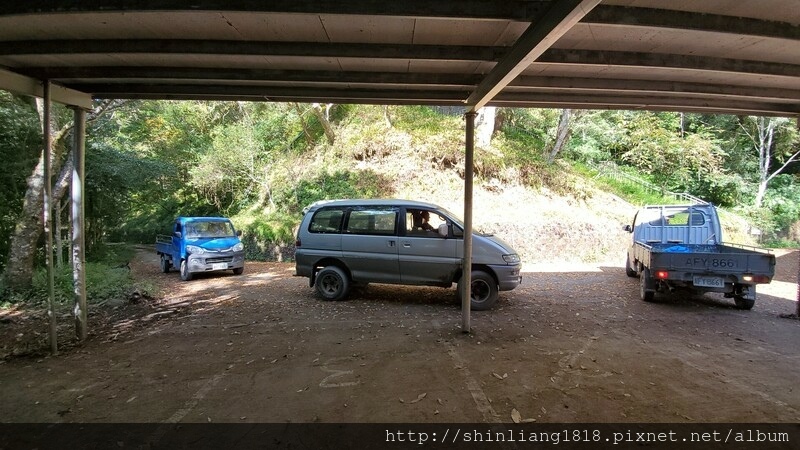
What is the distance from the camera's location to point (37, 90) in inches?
191

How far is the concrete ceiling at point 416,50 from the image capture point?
3.27 meters

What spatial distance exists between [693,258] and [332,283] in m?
6.75

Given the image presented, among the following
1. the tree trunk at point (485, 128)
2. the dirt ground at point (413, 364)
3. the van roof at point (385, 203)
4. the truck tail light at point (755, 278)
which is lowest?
the dirt ground at point (413, 364)

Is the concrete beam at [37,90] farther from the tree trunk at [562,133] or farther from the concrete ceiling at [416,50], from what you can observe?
the tree trunk at [562,133]

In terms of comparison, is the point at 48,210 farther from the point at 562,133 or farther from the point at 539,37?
the point at 562,133

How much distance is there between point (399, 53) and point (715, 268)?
6.76 meters

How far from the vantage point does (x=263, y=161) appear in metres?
18.0

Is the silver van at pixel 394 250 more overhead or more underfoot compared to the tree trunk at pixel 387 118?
more underfoot

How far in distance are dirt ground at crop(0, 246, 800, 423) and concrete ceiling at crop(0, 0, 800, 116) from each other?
3279mm

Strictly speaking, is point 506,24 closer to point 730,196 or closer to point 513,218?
point 513,218

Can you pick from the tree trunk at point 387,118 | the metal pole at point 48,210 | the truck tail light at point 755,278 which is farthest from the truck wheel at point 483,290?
the tree trunk at point 387,118

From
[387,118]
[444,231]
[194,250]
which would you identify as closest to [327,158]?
[387,118]

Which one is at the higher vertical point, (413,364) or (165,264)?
(165,264)

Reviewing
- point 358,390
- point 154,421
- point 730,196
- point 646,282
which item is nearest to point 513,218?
point 646,282
